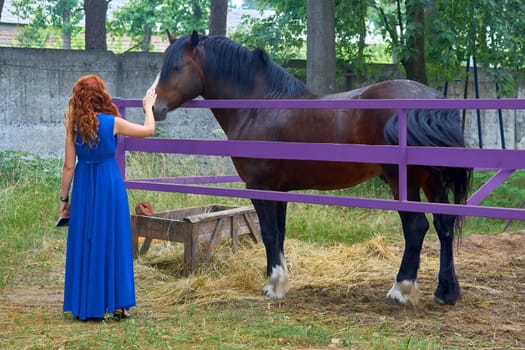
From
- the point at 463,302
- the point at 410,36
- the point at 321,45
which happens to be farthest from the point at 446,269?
the point at 410,36

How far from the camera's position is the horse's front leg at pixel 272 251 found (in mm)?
6008

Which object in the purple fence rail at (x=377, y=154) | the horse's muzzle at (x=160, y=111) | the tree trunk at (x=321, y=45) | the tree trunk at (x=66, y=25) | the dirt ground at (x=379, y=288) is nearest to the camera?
the purple fence rail at (x=377, y=154)

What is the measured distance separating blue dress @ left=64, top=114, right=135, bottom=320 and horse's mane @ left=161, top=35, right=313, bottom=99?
1411 millimetres

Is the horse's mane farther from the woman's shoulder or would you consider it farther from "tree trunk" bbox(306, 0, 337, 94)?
"tree trunk" bbox(306, 0, 337, 94)

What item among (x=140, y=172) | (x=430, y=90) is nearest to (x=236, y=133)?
(x=430, y=90)

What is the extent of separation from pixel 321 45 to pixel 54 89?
13.5ft

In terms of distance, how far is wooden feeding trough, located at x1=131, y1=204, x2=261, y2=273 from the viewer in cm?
670

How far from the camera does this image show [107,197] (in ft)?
17.1

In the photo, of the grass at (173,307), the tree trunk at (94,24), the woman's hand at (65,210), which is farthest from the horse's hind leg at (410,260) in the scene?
the tree trunk at (94,24)

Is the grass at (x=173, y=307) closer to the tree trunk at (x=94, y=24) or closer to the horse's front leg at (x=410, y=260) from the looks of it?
the horse's front leg at (x=410, y=260)

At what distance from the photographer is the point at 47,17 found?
30.3 metres

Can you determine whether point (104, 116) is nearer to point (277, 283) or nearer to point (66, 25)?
point (277, 283)

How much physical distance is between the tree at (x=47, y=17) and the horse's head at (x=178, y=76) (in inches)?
931

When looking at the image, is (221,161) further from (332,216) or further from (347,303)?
(347,303)
